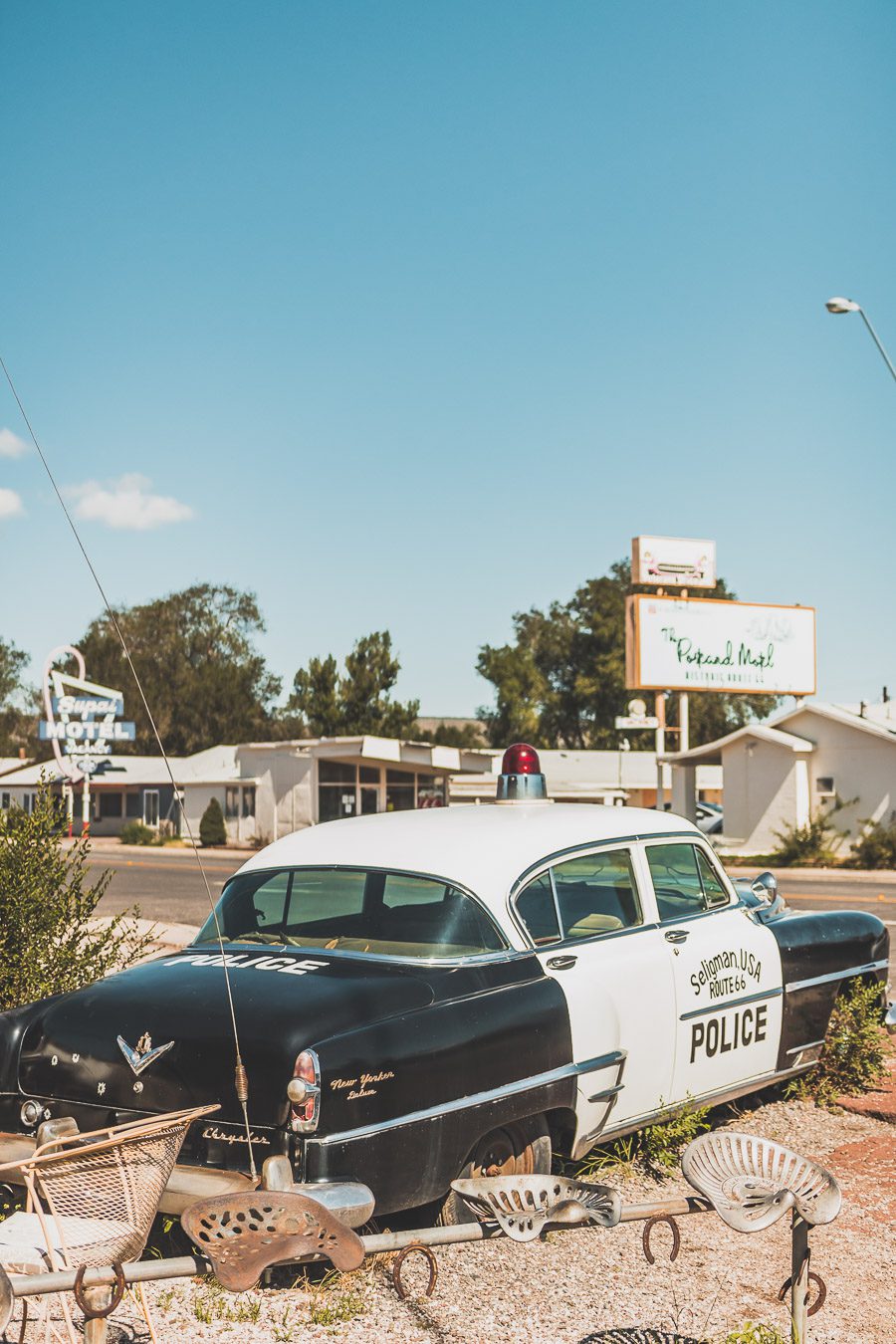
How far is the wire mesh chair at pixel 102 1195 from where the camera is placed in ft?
10.1

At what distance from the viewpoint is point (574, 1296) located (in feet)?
13.9

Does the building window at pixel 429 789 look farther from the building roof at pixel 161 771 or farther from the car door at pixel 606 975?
the car door at pixel 606 975

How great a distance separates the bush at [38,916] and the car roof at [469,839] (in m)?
2.31

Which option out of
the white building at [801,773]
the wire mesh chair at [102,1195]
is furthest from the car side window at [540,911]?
the white building at [801,773]

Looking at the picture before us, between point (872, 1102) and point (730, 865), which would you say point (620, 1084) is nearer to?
point (872, 1102)

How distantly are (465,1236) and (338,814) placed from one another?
133 feet

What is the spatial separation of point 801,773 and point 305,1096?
3385cm

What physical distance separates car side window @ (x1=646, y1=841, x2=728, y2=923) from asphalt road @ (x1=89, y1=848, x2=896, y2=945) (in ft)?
32.8

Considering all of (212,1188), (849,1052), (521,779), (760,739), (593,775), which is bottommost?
(593,775)

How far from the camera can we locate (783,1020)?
6367 mm

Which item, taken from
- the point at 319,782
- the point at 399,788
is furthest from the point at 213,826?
the point at 399,788

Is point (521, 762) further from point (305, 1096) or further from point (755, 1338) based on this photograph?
point (755, 1338)

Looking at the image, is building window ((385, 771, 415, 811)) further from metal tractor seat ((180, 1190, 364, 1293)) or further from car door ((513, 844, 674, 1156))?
metal tractor seat ((180, 1190, 364, 1293))

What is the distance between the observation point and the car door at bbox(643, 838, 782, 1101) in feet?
18.7
